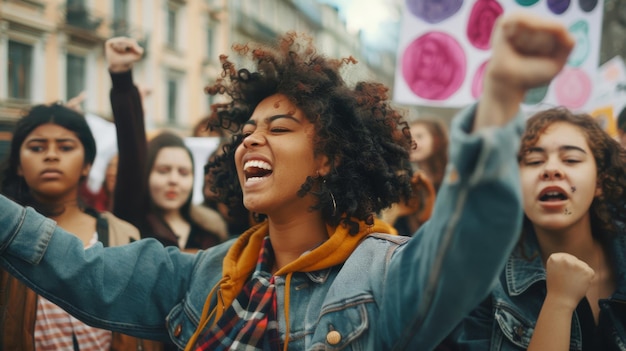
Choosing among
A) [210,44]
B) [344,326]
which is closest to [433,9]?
[344,326]

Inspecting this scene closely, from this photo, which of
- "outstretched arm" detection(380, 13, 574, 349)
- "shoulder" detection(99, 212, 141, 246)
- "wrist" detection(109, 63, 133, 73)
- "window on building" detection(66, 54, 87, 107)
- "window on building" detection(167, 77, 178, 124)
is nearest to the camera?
"outstretched arm" detection(380, 13, 574, 349)

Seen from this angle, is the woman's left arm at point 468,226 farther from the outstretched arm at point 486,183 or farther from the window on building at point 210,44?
the window on building at point 210,44

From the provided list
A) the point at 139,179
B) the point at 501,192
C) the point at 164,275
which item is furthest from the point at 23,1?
Answer: the point at 501,192

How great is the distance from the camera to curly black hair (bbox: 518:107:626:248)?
7.00 feet

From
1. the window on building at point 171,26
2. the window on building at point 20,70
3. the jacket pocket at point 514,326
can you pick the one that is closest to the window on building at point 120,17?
the window on building at point 171,26

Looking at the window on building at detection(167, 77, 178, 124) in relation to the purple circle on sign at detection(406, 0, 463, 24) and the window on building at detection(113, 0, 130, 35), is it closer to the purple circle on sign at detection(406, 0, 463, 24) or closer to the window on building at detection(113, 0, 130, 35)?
the window on building at detection(113, 0, 130, 35)

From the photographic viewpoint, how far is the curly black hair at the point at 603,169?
213cm

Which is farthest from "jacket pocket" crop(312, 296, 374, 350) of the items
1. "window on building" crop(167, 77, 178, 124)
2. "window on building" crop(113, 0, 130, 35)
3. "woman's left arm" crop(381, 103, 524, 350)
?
"window on building" crop(167, 77, 178, 124)

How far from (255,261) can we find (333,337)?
0.52 meters

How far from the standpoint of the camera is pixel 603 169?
2.16 meters

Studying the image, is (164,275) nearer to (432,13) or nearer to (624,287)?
(624,287)

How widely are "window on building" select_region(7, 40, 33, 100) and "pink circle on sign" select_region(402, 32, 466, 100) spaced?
10.7 meters

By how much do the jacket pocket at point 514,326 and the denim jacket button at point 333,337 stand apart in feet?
2.00

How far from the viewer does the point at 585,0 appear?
164 inches
